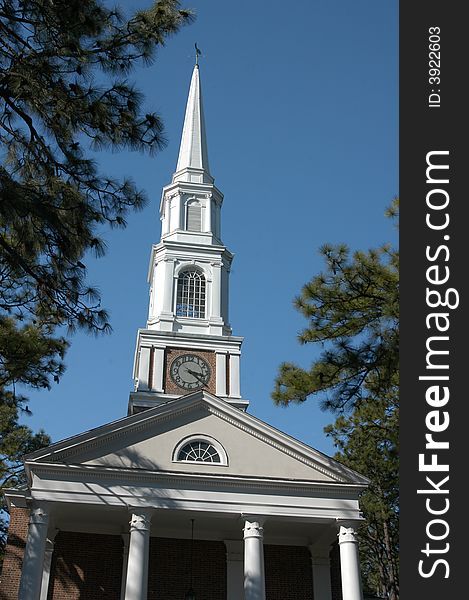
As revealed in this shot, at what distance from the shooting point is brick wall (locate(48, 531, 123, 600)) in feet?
69.1

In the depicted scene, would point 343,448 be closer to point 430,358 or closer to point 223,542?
point 223,542

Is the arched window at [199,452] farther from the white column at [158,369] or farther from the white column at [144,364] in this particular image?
the white column at [144,364]

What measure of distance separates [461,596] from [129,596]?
527 inches

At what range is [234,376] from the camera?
27.4 m

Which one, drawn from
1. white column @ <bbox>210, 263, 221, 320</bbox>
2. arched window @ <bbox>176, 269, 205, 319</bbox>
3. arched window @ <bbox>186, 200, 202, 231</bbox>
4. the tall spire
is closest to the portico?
white column @ <bbox>210, 263, 221, 320</bbox>

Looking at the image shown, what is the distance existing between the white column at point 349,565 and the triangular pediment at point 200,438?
1417mm

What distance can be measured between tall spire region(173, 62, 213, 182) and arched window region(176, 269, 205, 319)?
4833mm

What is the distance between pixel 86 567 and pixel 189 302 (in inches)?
434

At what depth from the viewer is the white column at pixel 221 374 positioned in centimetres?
2696

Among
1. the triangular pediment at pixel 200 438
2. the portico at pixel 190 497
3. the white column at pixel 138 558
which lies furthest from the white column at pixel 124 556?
the triangular pediment at pixel 200 438

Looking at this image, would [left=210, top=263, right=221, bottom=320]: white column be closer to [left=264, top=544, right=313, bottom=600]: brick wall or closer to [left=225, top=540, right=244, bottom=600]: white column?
[left=225, top=540, right=244, bottom=600]: white column


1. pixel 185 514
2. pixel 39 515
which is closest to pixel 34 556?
pixel 39 515

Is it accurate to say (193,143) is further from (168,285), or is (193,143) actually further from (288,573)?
(288,573)

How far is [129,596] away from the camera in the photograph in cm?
1834
